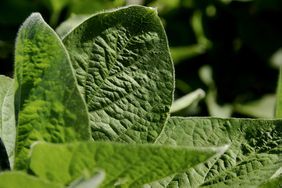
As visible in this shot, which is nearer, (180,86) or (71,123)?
(71,123)

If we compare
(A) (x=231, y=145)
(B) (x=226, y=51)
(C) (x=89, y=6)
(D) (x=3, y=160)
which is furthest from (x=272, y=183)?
(B) (x=226, y=51)

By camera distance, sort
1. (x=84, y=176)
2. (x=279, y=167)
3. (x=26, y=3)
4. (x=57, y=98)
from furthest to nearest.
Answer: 1. (x=26, y=3)
2. (x=279, y=167)
3. (x=57, y=98)
4. (x=84, y=176)

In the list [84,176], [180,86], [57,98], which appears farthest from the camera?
[180,86]

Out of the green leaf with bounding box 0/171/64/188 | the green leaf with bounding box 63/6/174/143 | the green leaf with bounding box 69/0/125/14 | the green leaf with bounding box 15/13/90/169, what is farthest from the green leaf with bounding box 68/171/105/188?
the green leaf with bounding box 69/0/125/14

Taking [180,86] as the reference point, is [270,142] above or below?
above

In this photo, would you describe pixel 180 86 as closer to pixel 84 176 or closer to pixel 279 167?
pixel 279 167

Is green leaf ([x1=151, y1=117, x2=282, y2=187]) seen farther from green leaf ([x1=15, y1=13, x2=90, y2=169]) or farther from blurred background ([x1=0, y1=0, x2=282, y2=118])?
blurred background ([x1=0, y1=0, x2=282, y2=118])

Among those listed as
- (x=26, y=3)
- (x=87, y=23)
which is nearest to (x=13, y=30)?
(x=26, y=3)
